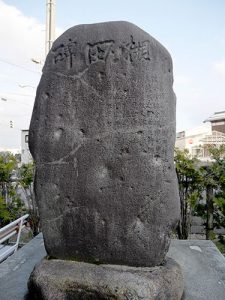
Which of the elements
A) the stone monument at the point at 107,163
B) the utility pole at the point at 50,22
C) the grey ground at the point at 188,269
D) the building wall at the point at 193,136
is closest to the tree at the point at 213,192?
the grey ground at the point at 188,269

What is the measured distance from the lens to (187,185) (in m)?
5.20

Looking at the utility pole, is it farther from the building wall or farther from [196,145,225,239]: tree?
the building wall

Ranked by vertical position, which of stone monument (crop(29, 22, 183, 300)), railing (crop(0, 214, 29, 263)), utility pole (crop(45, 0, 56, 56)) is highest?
utility pole (crop(45, 0, 56, 56))

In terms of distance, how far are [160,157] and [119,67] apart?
2.15 ft

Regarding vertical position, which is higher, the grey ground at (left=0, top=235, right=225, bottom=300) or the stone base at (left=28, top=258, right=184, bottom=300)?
the stone base at (left=28, top=258, right=184, bottom=300)

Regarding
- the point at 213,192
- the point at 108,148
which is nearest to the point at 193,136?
the point at 213,192

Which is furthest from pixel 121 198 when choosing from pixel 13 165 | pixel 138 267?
pixel 13 165

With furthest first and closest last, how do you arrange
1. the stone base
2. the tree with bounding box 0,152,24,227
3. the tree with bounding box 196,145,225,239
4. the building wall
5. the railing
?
the building wall
the tree with bounding box 0,152,24,227
the tree with bounding box 196,145,225,239
the railing
the stone base

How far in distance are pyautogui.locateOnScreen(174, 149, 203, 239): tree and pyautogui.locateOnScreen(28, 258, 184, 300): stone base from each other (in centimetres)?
301

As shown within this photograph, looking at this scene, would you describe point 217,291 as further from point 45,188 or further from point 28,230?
point 28,230

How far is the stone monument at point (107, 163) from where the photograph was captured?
2.12m

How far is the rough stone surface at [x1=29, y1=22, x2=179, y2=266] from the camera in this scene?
7.00ft

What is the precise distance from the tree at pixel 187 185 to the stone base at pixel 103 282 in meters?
3.01

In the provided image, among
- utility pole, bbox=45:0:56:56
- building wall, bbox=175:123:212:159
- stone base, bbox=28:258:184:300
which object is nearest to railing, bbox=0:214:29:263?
stone base, bbox=28:258:184:300
